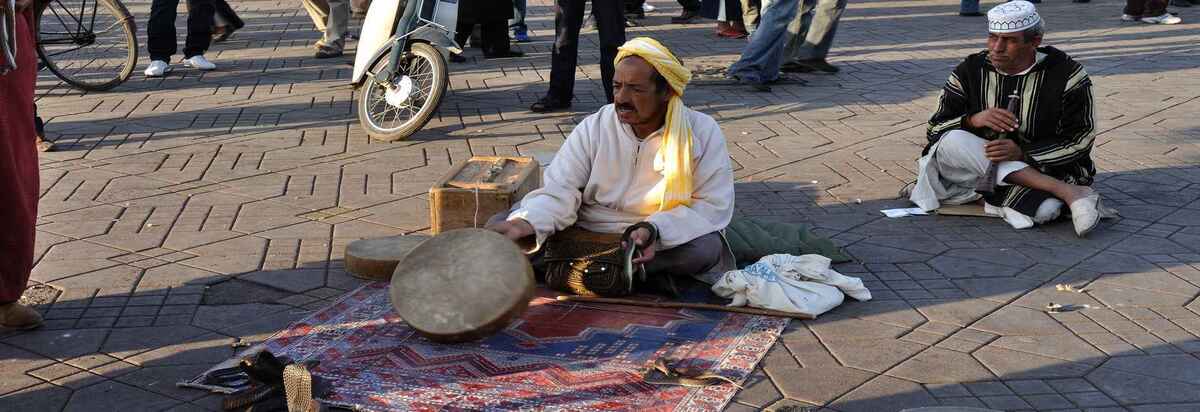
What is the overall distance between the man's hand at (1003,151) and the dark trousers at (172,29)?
5.78 metres

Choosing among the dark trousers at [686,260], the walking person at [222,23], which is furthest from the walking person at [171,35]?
the dark trousers at [686,260]

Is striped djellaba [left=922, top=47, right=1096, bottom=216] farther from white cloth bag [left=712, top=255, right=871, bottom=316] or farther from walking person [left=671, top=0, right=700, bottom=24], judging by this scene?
walking person [left=671, top=0, right=700, bottom=24]

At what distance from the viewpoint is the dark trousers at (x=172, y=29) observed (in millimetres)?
8641

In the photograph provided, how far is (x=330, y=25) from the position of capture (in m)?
9.66

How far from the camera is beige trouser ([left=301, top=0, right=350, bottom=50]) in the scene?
9.62m

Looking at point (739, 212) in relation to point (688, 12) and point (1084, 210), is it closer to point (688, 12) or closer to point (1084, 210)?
point (1084, 210)

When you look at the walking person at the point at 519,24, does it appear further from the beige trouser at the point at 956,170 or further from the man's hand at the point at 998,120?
the man's hand at the point at 998,120

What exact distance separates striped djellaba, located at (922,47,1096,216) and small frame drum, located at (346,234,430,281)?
8.30 ft

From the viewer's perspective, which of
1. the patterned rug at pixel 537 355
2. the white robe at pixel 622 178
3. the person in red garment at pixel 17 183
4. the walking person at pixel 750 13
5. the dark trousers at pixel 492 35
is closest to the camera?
the patterned rug at pixel 537 355

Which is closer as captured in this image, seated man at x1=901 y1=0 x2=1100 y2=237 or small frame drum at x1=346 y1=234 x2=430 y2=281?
small frame drum at x1=346 y1=234 x2=430 y2=281

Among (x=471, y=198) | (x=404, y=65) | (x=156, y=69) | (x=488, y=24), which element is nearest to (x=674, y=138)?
(x=471, y=198)

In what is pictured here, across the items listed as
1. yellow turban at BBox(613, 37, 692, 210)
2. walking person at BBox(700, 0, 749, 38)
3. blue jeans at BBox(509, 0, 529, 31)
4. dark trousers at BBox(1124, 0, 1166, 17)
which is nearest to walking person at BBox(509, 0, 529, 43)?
blue jeans at BBox(509, 0, 529, 31)

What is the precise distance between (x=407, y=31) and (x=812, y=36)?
3.36 metres

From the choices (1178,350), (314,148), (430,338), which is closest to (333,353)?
(430,338)
